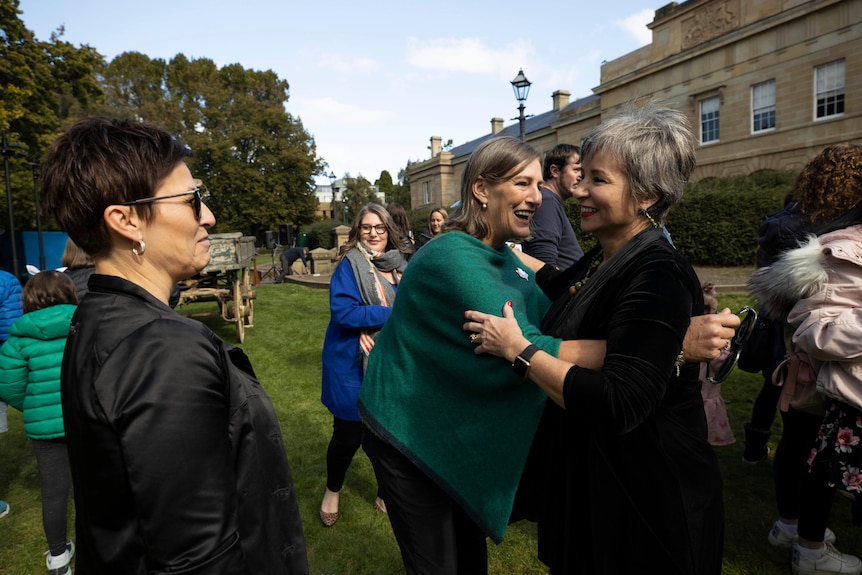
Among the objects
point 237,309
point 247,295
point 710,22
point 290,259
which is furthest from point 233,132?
point 237,309

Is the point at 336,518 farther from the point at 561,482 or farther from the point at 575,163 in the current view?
the point at 575,163

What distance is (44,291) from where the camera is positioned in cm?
363

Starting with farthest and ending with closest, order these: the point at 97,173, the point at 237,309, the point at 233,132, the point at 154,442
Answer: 1. the point at 233,132
2. the point at 237,309
3. the point at 97,173
4. the point at 154,442

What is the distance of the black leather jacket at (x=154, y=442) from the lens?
1.12 m

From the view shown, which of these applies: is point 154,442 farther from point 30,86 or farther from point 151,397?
point 30,86

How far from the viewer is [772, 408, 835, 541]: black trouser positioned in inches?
114

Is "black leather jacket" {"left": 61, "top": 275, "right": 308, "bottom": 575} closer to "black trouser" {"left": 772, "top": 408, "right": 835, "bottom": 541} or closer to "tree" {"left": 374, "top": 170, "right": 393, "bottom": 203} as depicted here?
"black trouser" {"left": 772, "top": 408, "right": 835, "bottom": 541}

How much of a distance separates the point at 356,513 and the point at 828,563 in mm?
3103

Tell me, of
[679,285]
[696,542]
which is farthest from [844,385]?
[679,285]

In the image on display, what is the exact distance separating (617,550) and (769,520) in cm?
282

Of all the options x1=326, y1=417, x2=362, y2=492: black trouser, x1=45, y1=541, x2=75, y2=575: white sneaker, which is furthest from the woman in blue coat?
x1=45, y1=541, x2=75, y2=575: white sneaker

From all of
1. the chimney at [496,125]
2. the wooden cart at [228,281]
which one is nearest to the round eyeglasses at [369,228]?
the wooden cart at [228,281]

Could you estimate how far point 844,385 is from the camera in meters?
2.54

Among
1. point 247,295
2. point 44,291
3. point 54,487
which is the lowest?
point 54,487
